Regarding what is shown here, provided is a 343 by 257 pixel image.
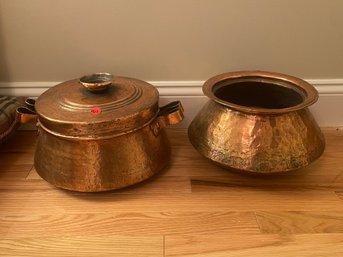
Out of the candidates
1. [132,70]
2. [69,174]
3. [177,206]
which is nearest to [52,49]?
[132,70]

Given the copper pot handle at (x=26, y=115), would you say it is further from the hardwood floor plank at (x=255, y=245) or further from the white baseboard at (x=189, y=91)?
the hardwood floor plank at (x=255, y=245)

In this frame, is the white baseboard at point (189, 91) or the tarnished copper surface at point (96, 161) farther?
the white baseboard at point (189, 91)

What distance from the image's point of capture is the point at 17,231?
0.57 metres

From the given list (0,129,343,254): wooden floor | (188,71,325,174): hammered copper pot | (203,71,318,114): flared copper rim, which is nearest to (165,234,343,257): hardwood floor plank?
(0,129,343,254): wooden floor

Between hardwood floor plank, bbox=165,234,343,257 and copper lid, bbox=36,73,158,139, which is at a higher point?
copper lid, bbox=36,73,158,139

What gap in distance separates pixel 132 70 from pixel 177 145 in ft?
0.76

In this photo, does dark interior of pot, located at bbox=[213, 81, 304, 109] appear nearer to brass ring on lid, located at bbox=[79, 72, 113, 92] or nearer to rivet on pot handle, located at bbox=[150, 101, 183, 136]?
rivet on pot handle, located at bbox=[150, 101, 183, 136]

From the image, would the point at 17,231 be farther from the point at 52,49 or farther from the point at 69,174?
the point at 52,49

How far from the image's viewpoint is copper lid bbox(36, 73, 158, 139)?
59 cm

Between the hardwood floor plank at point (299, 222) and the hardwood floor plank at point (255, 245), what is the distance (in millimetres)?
14

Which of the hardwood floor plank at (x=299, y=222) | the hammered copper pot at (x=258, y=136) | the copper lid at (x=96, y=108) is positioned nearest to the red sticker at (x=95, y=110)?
the copper lid at (x=96, y=108)

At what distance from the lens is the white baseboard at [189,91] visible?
87cm

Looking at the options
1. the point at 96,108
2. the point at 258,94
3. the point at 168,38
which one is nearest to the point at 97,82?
the point at 96,108

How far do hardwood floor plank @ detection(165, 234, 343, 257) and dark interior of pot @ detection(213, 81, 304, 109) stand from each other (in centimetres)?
32
